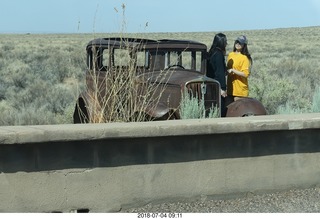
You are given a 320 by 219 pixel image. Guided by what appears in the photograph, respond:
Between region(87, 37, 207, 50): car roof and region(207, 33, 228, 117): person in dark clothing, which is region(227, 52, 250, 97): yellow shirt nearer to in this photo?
region(207, 33, 228, 117): person in dark clothing

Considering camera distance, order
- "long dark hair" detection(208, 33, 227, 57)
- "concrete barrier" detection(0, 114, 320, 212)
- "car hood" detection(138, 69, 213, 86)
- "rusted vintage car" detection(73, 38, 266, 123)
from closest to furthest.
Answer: "concrete barrier" detection(0, 114, 320, 212) → "rusted vintage car" detection(73, 38, 266, 123) → "car hood" detection(138, 69, 213, 86) → "long dark hair" detection(208, 33, 227, 57)

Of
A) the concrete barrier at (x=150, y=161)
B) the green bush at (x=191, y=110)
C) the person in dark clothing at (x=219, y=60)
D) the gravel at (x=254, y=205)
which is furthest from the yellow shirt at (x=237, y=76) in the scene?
the gravel at (x=254, y=205)

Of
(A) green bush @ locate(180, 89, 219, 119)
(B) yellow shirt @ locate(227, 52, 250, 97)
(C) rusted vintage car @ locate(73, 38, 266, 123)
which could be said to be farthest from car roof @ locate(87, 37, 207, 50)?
(A) green bush @ locate(180, 89, 219, 119)

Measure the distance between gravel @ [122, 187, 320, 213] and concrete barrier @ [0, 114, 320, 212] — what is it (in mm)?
82

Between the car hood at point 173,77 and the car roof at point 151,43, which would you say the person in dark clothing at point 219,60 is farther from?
the car roof at point 151,43

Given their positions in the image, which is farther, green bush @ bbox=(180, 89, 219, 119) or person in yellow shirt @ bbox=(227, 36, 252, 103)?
person in yellow shirt @ bbox=(227, 36, 252, 103)

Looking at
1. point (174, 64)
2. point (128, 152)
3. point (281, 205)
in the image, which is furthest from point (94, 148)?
point (174, 64)

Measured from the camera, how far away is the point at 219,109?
8.88 m

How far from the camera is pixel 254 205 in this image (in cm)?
601

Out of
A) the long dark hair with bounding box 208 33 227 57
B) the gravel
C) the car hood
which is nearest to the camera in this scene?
the gravel

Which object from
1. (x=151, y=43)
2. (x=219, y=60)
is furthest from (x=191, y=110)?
(x=151, y=43)

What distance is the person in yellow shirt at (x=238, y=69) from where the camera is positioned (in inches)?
365

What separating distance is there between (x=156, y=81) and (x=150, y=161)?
322 centimetres

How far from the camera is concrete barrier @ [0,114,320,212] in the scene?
5293mm
